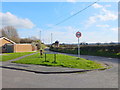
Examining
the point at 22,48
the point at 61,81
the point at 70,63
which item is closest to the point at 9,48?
the point at 22,48

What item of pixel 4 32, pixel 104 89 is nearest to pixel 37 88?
pixel 104 89

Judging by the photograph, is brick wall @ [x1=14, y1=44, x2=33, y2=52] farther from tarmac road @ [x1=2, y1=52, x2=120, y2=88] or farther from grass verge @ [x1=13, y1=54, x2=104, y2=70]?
tarmac road @ [x1=2, y1=52, x2=120, y2=88]

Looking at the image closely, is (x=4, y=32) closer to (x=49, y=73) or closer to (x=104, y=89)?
(x=49, y=73)

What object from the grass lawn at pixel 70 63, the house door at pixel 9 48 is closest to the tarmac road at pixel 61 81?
the grass lawn at pixel 70 63

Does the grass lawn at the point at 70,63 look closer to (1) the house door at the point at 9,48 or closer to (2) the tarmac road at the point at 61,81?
(2) the tarmac road at the point at 61,81

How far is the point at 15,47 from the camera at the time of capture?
30438 mm

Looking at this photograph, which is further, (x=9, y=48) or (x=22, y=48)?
(x=22, y=48)

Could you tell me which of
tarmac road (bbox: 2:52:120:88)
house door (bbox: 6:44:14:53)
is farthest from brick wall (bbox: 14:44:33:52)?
tarmac road (bbox: 2:52:120:88)

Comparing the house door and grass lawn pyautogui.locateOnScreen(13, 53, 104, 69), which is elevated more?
the house door

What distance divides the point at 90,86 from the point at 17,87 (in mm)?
2975

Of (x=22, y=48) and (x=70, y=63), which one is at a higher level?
(x=22, y=48)

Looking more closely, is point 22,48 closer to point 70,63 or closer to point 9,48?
point 9,48

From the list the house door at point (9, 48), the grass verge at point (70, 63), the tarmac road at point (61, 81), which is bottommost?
the tarmac road at point (61, 81)

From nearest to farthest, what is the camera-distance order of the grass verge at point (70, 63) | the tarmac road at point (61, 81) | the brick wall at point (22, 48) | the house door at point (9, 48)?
the tarmac road at point (61, 81) < the grass verge at point (70, 63) < the house door at point (9, 48) < the brick wall at point (22, 48)
